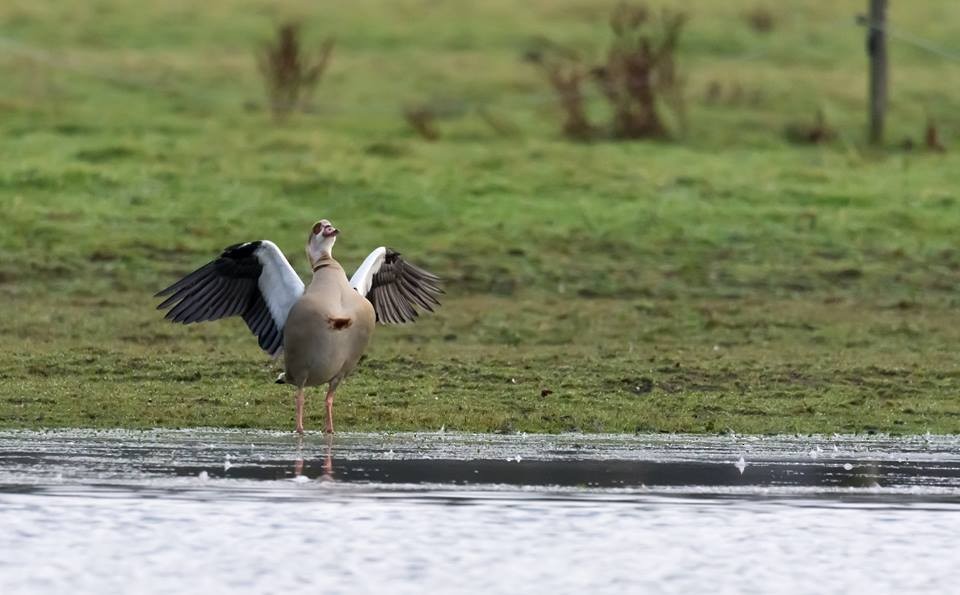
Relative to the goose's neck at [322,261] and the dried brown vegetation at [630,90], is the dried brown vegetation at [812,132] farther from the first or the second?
the goose's neck at [322,261]

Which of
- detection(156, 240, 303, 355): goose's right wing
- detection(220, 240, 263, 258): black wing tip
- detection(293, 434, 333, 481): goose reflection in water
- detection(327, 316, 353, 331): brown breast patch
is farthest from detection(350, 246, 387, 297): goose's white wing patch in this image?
detection(293, 434, 333, 481): goose reflection in water

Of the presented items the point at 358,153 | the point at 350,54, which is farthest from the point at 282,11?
the point at 358,153

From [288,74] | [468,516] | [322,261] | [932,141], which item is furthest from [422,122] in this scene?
Result: [468,516]

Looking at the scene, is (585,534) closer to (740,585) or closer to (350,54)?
(740,585)

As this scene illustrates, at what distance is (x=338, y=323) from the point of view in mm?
11898

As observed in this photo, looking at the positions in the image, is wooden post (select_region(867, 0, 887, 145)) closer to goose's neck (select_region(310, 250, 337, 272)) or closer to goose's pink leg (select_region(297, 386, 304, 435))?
goose's neck (select_region(310, 250, 337, 272))

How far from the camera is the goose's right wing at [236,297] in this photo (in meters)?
12.4

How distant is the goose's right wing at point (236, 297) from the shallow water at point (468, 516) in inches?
46.5

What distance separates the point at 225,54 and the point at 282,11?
12.5 feet

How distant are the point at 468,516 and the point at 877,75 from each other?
663 inches

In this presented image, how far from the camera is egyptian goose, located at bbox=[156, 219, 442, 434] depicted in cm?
1194

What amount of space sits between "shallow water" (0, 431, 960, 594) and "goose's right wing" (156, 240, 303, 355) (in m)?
1.18

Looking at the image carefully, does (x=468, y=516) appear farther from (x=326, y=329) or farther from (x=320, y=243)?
(x=320, y=243)

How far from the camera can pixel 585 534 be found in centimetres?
861
